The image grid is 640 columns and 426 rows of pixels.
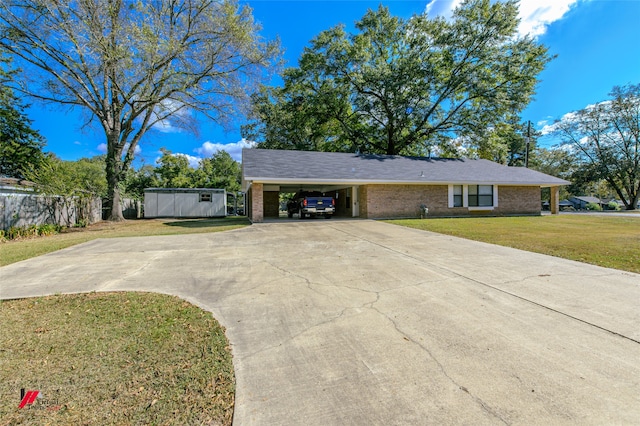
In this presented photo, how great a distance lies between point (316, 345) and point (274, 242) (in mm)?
6180

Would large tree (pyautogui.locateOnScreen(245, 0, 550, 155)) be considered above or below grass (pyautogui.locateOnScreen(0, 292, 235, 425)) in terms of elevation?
above

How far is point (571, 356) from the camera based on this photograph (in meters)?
2.44

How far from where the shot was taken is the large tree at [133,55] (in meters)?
13.1

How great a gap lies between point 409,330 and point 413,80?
24690 millimetres

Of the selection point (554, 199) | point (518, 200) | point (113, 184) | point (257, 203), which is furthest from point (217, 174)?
point (554, 199)

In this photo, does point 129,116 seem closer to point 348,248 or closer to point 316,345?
point 348,248

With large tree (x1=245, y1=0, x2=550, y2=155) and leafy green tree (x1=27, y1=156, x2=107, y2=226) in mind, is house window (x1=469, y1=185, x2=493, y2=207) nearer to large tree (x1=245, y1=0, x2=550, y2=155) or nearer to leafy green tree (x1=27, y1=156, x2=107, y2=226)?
large tree (x1=245, y1=0, x2=550, y2=155)

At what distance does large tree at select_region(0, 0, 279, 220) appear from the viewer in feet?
43.1

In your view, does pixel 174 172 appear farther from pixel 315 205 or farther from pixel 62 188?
pixel 315 205

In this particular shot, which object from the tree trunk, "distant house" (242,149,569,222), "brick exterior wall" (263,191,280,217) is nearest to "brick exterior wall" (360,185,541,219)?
"distant house" (242,149,569,222)

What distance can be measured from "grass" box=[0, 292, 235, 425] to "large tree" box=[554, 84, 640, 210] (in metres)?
46.3

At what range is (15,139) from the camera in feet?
64.6

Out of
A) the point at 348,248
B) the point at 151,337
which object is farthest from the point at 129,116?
the point at 151,337

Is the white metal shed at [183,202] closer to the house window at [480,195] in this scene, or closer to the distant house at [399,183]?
the distant house at [399,183]
